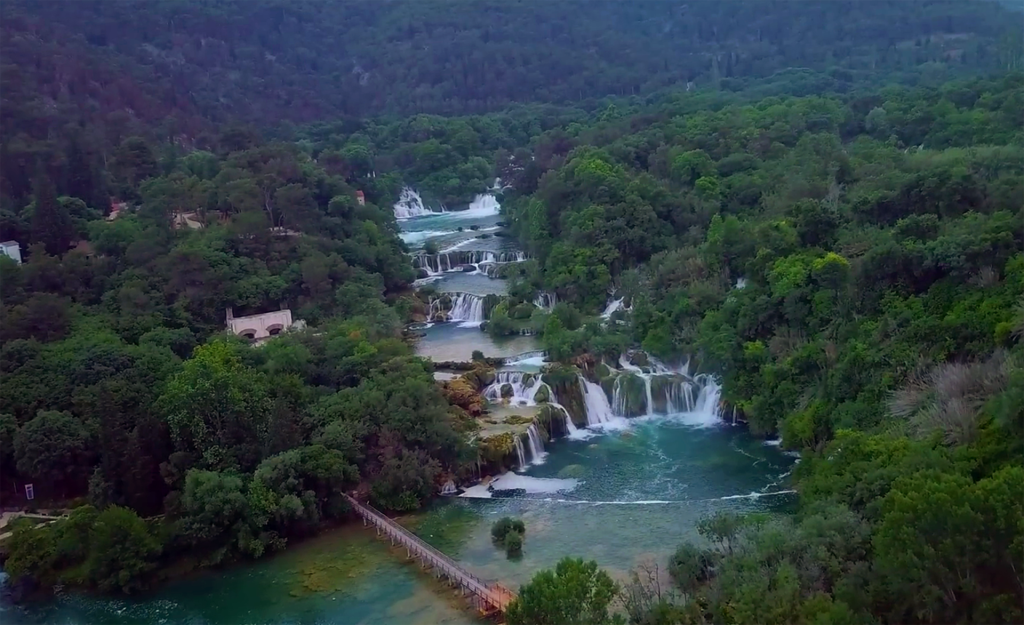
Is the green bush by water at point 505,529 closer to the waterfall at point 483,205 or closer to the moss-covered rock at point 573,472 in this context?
the moss-covered rock at point 573,472

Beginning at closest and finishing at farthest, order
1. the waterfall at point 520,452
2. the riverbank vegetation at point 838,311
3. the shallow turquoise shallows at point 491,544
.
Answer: the riverbank vegetation at point 838,311
the shallow turquoise shallows at point 491,544
the waterfall at point 520,452

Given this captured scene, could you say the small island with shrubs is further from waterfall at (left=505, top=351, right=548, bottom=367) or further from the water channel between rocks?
waterfall at (left=505, top=351, right=548, bottom=367)

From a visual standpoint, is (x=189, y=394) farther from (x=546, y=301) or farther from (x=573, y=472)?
(x=546, y=301)

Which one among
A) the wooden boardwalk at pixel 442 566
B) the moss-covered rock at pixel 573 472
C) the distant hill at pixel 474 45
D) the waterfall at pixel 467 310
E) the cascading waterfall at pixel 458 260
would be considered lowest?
the wooden boardwalk at pixel 442 566

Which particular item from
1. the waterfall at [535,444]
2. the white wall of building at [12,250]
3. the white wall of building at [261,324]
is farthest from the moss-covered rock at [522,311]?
the white wall of building at [12,250]

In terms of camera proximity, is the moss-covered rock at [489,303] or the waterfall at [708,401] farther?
the moss-covered rock at [489,303]
